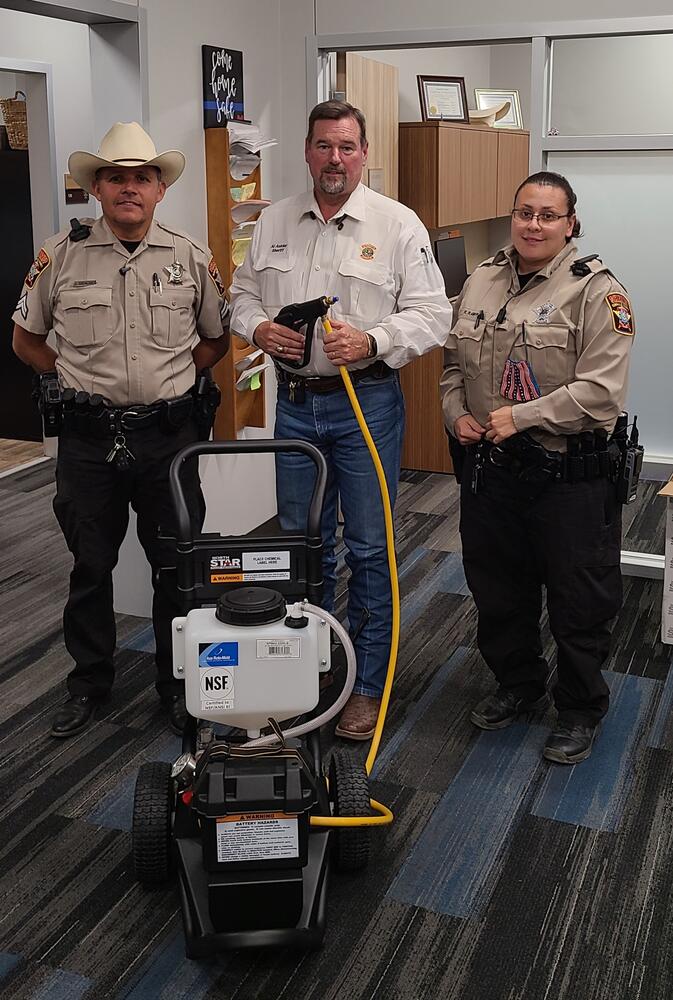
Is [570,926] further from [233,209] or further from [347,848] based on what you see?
[233,209]

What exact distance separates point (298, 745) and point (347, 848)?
0.36 m

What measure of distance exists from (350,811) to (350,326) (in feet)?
3.87

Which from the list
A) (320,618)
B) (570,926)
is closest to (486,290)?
(320,618)

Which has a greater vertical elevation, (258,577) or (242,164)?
(242,164)

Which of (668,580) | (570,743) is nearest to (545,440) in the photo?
(570,743)

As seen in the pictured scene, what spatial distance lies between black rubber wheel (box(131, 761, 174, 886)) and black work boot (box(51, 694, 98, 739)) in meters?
0.70

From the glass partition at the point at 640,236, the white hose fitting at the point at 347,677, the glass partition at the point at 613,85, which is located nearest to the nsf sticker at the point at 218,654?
the white hose fitting at the point at 347,677

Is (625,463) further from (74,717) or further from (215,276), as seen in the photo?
(74,717)

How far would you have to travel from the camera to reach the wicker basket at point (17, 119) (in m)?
6.10

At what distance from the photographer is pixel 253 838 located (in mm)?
2000

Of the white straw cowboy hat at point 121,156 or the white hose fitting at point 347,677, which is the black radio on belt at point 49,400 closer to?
the white straw cowboy hat at point 121,156

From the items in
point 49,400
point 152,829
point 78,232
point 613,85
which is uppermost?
point 613,85

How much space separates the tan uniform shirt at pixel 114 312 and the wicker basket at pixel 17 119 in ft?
11.7

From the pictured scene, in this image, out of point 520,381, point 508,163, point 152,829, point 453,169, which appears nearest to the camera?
point 152,829
